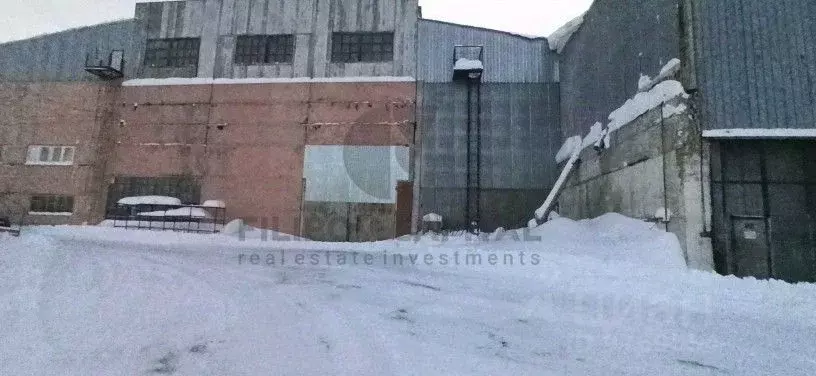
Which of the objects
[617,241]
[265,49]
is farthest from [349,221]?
[617,241]

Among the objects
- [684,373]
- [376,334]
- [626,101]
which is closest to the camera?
[684,373]

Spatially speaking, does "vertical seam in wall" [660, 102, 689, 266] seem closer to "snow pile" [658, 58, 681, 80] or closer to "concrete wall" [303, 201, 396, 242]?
"snow pile" [658, 58, 681, 80]

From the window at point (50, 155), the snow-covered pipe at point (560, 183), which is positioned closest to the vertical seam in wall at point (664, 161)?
the snow-covered pipe at point (560, 183)

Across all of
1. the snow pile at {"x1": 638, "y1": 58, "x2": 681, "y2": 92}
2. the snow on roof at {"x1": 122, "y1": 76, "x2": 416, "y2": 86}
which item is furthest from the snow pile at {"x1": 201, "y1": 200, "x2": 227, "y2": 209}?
the snow pile at {"x1": 638, "y1": 58, "x2": 681, "y2": 92}

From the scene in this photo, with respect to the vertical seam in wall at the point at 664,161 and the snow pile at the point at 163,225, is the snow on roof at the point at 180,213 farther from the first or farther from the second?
the vertical seam in wall at the point at 664,161

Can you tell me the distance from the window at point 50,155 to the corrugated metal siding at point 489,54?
55.3ft

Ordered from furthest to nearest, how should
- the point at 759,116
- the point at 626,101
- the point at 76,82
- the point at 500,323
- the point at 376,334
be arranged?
the point at 76,82
the point at 626,101
the point at 759,116
the point at 500,323
the point at 376,334

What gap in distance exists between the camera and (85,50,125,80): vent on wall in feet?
62.6

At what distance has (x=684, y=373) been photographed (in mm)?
3193

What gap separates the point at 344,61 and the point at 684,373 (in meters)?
17.8

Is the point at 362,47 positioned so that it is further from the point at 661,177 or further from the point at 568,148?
the point at 661,177

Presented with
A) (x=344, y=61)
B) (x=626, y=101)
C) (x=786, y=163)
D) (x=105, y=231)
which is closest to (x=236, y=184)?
(x=105, y=231)

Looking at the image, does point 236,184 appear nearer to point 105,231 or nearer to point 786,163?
point 105,231

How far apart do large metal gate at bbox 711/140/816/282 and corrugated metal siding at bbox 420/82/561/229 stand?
8.29 metres
